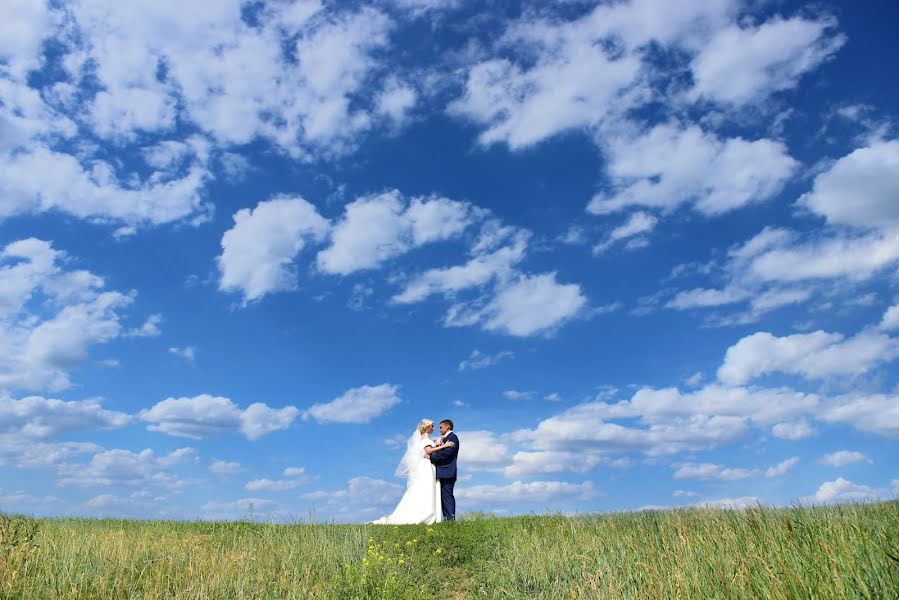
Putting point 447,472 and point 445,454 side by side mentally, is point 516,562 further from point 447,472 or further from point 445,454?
point 447,472

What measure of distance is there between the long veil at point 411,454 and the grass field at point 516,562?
557 cm

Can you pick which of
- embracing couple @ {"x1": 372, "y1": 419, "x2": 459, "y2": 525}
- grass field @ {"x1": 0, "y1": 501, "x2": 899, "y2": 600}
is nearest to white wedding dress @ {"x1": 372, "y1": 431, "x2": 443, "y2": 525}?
embracing couple @ {"x1": 372, "y1": 419, "x2": 459, "y2": 525}

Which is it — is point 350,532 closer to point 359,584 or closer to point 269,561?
point 269,561

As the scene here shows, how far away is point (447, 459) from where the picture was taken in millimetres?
20078

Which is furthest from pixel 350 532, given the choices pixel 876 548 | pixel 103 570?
pixel 876 548

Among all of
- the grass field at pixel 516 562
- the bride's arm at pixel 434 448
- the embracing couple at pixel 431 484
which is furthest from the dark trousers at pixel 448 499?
the grass field at pixel 516 562

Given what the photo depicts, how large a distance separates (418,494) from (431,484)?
0.55 meters

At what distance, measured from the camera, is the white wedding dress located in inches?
794

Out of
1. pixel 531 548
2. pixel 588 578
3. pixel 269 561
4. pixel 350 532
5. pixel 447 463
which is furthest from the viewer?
pixel 447 463

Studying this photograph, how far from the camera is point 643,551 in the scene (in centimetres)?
1064

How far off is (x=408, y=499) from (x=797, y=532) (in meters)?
13.5

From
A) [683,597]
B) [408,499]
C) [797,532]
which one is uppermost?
[408,499]

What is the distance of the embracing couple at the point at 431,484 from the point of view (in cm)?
2011

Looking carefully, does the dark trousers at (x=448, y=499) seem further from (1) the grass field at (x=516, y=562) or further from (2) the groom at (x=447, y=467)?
(1) the grass field at (x=516, y=562)
